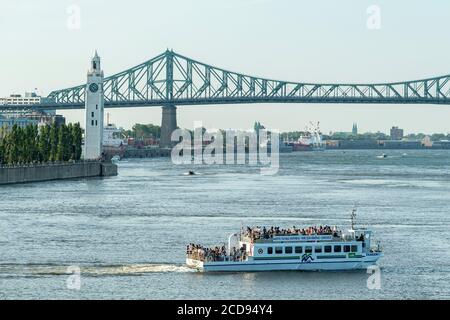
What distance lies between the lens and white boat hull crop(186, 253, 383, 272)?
59.5 meters

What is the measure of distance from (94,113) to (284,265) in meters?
112

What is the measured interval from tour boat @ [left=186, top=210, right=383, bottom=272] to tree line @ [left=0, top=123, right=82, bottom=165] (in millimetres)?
72589

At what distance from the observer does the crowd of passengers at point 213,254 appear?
195 ft

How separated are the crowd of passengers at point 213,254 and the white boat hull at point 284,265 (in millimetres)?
274

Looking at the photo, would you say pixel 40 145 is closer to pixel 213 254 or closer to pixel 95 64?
pixel 95 64

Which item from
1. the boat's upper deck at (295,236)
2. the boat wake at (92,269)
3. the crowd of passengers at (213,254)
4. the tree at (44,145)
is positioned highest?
the tree at (44,145)

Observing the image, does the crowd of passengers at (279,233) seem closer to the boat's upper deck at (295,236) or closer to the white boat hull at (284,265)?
the boat's upper deck at (295,236)

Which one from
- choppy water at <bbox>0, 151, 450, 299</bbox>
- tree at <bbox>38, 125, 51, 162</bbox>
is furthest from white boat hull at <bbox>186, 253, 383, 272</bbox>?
tree at <bbox>38, 125, 51, 162</bbox>

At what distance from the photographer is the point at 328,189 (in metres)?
124

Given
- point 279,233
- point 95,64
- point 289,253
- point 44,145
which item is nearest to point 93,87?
point 95,64

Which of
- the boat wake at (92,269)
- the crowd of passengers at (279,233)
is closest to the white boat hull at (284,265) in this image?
the boat wake at (92,269)

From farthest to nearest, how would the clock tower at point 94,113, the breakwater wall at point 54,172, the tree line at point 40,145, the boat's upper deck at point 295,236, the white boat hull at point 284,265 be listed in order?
the clock tower at point 94,113 → the tree line at point 40,145 → the breakwater wall at point 54,172 → the boat's upper deck at point 295,236 → the white boat hull at point 284,265
